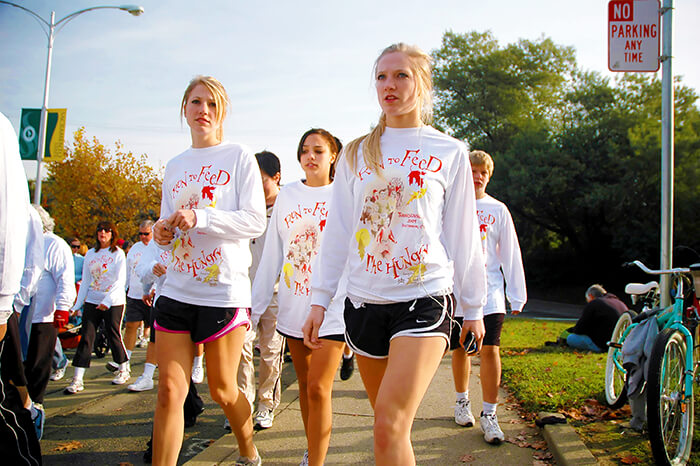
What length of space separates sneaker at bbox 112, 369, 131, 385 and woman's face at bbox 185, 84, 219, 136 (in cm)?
481

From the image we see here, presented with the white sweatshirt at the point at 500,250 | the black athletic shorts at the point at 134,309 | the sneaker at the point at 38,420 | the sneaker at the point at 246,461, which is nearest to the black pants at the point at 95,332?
the black athletic shorts at the point at 134,309

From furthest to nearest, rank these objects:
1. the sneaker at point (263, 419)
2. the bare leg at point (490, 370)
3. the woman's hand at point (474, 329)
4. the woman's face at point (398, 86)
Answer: the sneaker at point (263, 419) → the bare leg at point (490, 370) → the woman's face at point (398, 86) → the woman's hand at point (474, 329)

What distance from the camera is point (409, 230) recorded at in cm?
260

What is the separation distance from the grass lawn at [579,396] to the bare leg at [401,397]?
2.11 metres

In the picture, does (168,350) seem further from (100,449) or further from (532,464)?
(532,464)

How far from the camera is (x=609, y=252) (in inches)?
1312

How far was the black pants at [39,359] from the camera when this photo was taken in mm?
5078

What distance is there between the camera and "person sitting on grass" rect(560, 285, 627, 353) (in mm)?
9250

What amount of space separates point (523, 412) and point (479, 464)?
1566 millimetres

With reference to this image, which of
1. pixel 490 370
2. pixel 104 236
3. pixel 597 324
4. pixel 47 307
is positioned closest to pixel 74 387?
pixel 47 307

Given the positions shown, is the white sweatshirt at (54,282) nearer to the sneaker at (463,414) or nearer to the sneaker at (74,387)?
the sneaker at (74,387)

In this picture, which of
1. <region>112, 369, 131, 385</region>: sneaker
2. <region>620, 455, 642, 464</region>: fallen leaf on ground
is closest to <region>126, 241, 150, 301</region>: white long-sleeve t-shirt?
<region>112, 369, 131, 385</region>: sneaker

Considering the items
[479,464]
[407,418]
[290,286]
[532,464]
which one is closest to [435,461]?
[479,464]

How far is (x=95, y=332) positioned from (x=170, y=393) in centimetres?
466
